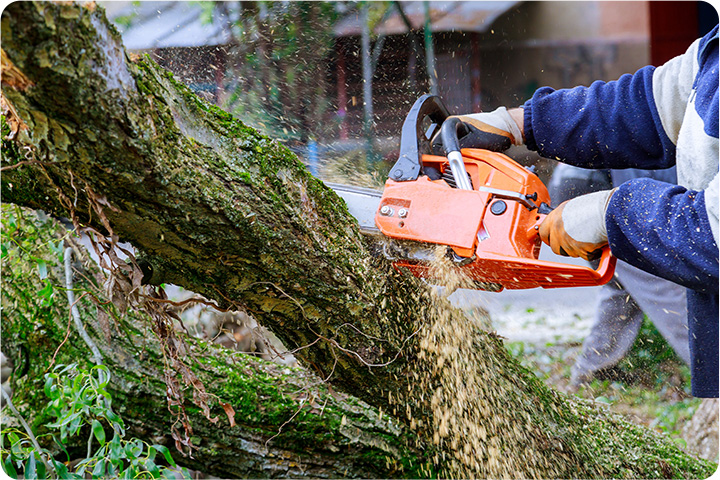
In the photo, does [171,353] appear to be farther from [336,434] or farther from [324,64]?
[324,64]

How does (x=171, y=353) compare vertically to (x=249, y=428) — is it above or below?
above

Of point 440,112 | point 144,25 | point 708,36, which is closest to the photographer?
point 708,36

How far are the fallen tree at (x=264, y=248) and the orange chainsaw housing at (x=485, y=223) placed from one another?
0.16 meters

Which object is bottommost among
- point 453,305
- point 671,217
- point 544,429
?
point 544,429

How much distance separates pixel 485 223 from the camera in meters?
1.70

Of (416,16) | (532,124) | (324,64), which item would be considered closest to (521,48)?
(416,16)

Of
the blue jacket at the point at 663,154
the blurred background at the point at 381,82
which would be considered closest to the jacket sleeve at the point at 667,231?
the blue jacket at the point at 663,154

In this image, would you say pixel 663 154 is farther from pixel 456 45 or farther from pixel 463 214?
pixel 456 45

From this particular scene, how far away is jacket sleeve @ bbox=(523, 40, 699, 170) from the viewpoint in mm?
1871

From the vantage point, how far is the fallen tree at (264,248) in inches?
38.5

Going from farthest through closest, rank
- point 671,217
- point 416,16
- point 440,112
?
1. point 416,16
2. point 440,112
3. point 671,217

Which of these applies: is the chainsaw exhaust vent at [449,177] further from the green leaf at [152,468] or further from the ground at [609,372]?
the ground at [609,372]

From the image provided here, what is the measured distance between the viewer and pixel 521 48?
665cm

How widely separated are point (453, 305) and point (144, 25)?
3.36 m
